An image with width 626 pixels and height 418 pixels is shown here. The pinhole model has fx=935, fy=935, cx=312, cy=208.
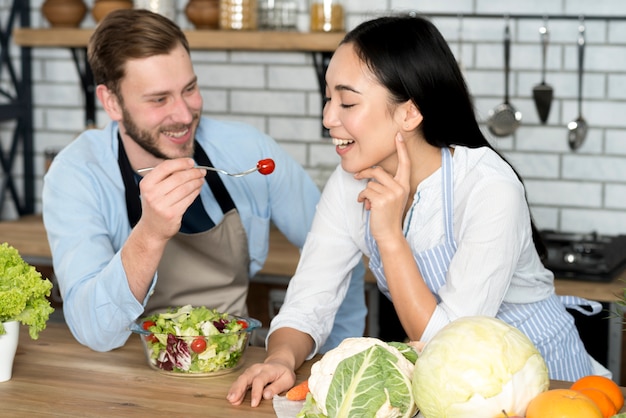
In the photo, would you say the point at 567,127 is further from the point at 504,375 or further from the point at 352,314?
the point at 504,375

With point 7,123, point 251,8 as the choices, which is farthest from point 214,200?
point 7,123

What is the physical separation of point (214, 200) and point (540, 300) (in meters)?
0.97

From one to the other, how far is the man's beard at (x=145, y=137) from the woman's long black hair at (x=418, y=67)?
643mm

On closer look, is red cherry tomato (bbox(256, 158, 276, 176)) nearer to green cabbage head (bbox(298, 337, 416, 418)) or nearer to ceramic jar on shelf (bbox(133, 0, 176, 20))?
green cabbage head (bbox(298, 337, 416, 418))

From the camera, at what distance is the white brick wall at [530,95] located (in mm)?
3623

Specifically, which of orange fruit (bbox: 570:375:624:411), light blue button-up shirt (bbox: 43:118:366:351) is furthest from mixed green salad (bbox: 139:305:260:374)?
orange fruit (bbox: 570:375:624:411)

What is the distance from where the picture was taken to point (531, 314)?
2271 millimetres

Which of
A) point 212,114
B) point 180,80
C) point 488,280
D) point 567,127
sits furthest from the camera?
point 212,114

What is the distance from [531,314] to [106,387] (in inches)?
40.5

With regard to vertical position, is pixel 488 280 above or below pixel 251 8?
below

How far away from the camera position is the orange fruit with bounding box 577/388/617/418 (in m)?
1.56

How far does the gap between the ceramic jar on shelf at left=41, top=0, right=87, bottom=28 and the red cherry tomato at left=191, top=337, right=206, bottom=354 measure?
2548 millimetres

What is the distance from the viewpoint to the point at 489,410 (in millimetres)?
1444

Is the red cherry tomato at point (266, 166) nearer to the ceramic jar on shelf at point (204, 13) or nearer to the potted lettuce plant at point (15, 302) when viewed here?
the potted lettuce plant at point (15, 302)
